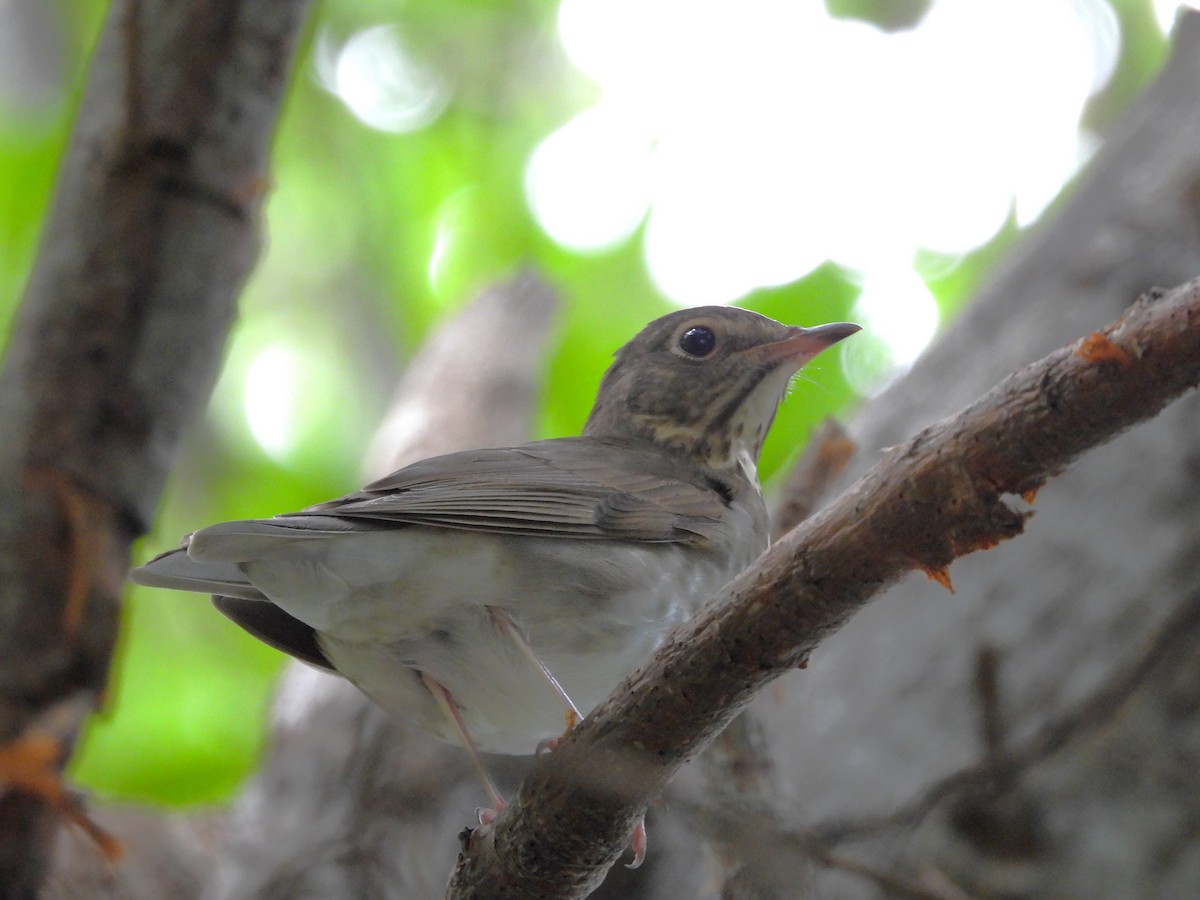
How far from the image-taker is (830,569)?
6.95ft

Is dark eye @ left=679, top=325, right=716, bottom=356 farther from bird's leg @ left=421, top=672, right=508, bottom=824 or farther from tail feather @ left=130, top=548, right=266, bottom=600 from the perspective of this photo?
tail feather @ left=130, top=548, right=266, bottom=600

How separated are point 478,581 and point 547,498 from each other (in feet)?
1.27

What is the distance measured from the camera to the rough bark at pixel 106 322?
3592 mm

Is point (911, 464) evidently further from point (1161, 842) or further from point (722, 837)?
point (1161, 842)

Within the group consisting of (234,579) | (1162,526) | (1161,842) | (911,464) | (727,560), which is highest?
(234,579)

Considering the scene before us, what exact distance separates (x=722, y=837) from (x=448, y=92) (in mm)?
6790

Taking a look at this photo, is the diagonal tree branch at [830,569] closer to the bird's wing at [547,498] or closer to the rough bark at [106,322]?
the bird's wing at [547,498]

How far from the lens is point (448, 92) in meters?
8.96

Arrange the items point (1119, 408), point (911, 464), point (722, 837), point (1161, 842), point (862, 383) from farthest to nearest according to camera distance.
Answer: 1. point (862, 383)
2. point (1161, 842)
3. point (722, 837)
4. point (911, 464)
5. point (1119, 408)

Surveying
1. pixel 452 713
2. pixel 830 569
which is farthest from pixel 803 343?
pixel 830 569

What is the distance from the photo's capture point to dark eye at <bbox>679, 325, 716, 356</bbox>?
4559mm

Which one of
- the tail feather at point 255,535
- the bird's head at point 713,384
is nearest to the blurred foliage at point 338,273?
the bird's head at point 713,384

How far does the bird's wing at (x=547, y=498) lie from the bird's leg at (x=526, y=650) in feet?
0.76

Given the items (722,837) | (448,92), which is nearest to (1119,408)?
(722,837)
